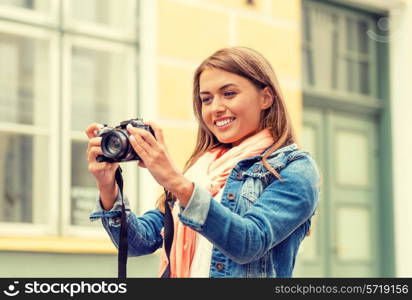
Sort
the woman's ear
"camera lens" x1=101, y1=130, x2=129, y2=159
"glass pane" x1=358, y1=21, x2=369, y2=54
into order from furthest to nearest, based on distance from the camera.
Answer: "glass pane" x1=358, y1=21, x2=369, y2=54, the woman's ear, "camera lens" x1=101, y1=130, x2=129, y2=159

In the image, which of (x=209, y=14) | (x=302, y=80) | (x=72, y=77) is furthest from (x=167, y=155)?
(x=302, y=80)

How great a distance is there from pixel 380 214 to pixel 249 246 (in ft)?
21.8

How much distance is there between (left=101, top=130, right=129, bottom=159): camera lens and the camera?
272 cm

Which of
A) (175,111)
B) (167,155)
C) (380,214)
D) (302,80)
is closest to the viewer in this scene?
(167,155)

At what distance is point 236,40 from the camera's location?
758 centimetres

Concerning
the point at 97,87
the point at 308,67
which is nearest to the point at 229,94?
the point at 97,87

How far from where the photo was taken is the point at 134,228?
2924mm

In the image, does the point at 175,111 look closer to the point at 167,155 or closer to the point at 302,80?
the point at 302,80

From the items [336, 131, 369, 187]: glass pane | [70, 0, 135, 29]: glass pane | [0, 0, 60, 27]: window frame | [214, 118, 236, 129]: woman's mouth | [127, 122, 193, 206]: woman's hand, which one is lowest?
[127, 122, 193, 206]: woman's hand

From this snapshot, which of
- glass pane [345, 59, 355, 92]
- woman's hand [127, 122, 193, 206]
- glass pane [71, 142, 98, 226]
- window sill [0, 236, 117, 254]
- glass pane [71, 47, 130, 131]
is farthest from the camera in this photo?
glass pane [345, 59, 355, 92]

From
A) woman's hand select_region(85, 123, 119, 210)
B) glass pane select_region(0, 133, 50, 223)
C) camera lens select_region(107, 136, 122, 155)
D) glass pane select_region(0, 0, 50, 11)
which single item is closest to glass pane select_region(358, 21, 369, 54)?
glass pane select_region(0, 0, 50, 11)

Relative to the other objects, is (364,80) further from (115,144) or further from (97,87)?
(115,144)

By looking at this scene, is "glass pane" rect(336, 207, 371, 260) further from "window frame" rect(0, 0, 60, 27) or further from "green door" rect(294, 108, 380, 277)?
"window frame" rect(0, 0, 60, 27)

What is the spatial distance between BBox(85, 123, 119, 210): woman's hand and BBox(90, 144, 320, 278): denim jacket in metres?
0.03
